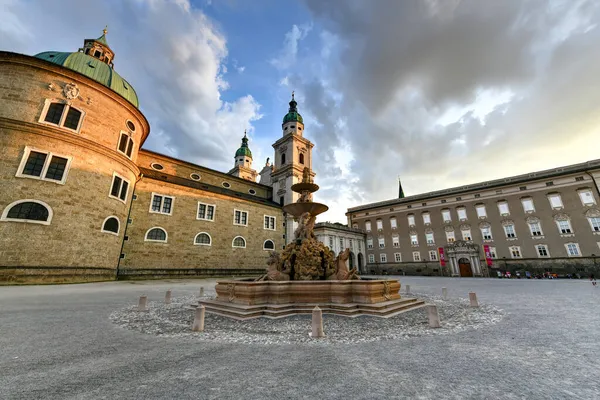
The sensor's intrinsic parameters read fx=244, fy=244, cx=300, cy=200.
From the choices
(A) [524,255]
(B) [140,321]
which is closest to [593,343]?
(B) [140,321]

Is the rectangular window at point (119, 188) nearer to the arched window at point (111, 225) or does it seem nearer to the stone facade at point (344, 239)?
the arched window at point (111, 225)

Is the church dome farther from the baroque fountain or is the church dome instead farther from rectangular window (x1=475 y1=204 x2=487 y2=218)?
rectangular window (x1=475 y1=204 x2=487 y2=218)

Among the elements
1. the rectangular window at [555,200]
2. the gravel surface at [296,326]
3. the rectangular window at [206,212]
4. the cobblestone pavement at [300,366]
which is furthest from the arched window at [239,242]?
the rectangular window at [555,200]

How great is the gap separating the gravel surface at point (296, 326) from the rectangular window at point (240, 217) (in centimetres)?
2214

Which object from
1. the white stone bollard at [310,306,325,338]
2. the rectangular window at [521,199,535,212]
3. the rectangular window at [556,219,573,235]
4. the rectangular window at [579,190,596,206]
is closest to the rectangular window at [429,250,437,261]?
the rectangular window at [521,199,535,212]

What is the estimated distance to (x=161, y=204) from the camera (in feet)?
81.7

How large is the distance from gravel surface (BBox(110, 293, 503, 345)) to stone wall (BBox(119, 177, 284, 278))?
54.4ft

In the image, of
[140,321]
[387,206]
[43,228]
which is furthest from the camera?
[387,206]

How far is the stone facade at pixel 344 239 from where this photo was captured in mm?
40844

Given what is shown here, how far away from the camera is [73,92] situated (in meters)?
19.1

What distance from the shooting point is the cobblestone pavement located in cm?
290

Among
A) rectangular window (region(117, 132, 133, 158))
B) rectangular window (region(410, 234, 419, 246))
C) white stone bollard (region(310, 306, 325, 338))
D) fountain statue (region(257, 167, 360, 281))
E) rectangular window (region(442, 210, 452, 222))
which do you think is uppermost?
rectangular window (region(117, 132, 133, 158))

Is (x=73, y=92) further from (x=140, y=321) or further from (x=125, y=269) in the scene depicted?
(x=140, y=321)

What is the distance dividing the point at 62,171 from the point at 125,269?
9051 mm
